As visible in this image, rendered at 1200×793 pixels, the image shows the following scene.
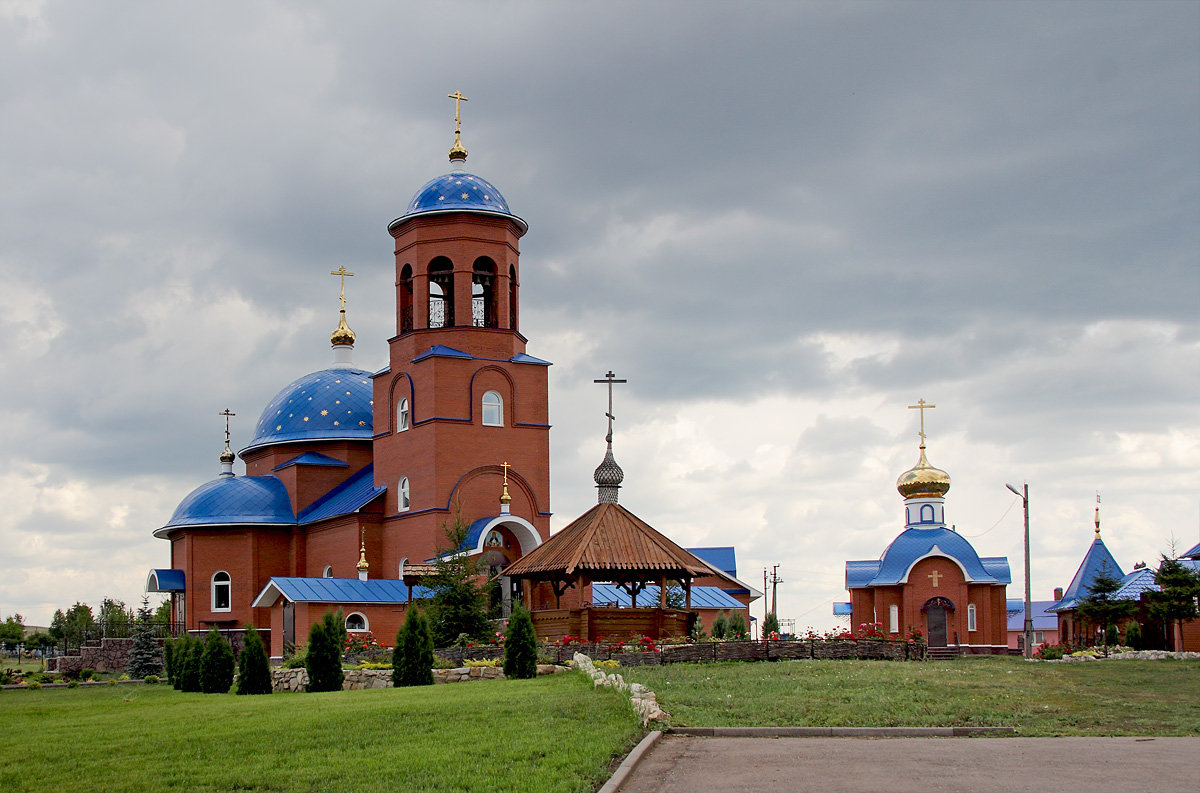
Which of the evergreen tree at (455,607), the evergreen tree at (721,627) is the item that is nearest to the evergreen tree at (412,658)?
the evergreen tree at (455,607)

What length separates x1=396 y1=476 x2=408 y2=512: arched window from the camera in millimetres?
32469

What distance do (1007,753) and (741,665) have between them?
29.2 ft

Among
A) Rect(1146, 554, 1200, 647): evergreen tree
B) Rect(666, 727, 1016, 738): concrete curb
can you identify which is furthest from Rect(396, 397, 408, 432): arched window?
Rect(666, 727, 1016, 738): concrete curb

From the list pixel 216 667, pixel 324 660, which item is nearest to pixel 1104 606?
pixel 324 660

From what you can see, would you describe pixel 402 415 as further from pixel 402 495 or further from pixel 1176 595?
pixel 1176 595

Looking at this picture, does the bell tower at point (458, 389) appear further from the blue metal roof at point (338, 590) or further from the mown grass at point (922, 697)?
the mown grass at point (922, 697)

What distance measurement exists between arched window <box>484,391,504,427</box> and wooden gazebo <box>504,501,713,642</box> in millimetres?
8701

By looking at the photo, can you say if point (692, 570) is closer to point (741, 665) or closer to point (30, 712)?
point (741, 665)

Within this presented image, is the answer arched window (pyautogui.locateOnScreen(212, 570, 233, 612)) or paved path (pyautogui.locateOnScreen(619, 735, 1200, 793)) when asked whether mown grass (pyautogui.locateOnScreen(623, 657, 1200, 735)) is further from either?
arched window (pyautogui.locateOnScreen(212, 570, 233, 612))

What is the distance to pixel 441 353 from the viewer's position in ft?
105

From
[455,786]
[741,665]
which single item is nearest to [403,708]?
[455,786]

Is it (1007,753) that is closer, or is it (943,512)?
(1007,753)

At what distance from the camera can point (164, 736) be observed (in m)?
12.2

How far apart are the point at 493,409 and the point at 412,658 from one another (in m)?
14.3
